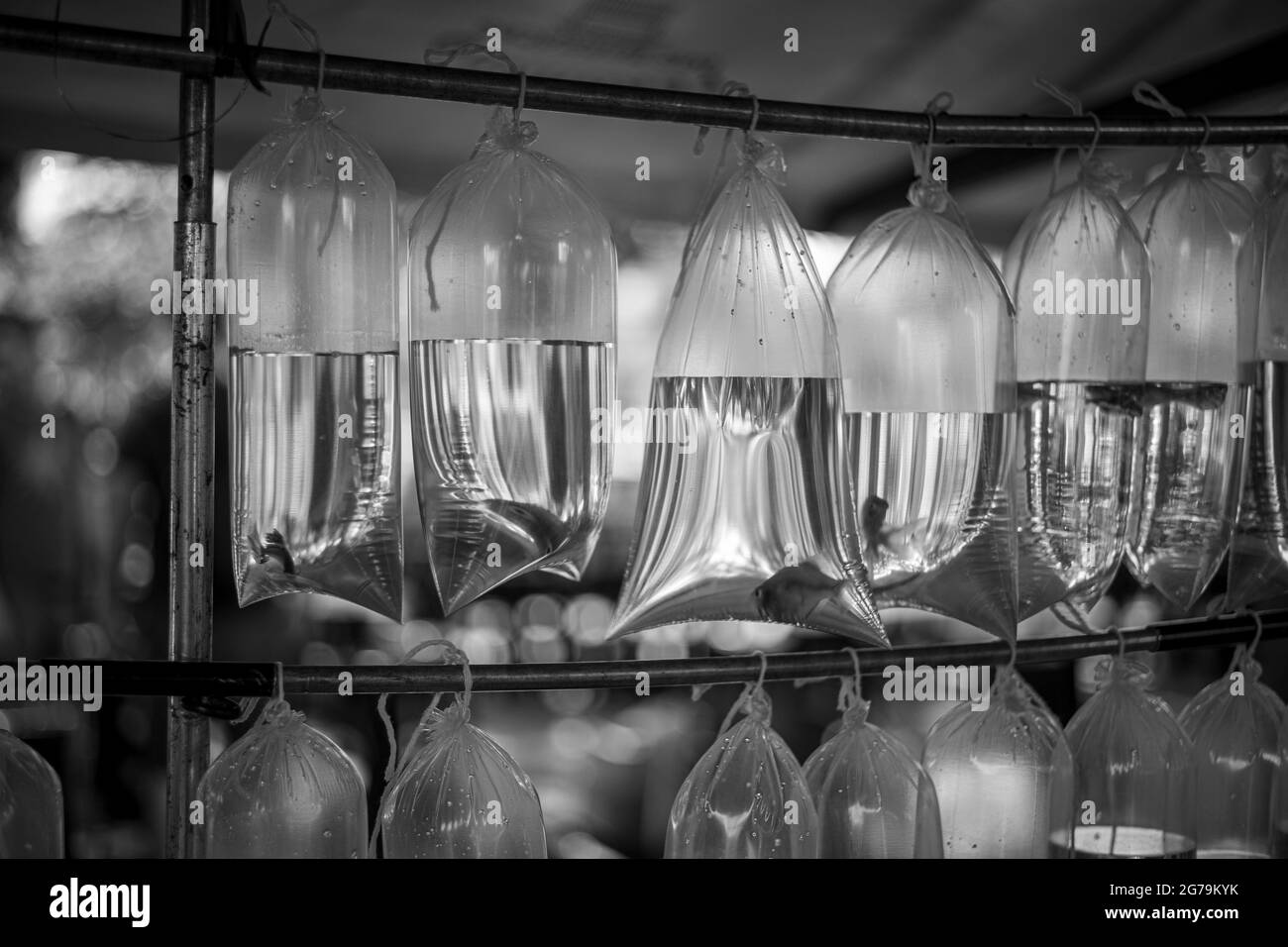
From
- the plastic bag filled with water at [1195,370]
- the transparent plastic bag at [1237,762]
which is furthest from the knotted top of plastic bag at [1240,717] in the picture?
the plastic bag filled with water at [1195,370]

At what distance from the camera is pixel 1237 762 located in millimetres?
1068

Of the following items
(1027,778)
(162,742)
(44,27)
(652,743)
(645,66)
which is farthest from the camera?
(652,743)

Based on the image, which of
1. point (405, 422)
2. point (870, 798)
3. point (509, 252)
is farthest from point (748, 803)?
point (405, 422)

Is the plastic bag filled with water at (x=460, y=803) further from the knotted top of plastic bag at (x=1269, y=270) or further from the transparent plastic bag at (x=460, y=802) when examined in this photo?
the knotted top of plastic bag at (x=1269, y=270)

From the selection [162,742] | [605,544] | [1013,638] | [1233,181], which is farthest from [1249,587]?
[162,742]

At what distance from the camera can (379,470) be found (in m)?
0.83

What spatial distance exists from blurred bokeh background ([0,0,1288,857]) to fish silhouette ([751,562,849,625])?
103cm

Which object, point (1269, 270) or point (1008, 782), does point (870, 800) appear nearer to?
point (1008, 782)

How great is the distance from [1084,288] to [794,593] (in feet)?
1.15

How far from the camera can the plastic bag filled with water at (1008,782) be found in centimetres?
100

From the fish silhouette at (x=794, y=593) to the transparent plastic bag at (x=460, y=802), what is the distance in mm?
234

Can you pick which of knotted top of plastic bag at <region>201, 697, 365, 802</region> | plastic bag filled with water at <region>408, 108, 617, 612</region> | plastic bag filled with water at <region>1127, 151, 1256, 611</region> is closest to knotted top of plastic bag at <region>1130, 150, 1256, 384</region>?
plastic bag filled with water at <region>1127, 151, 1256, 611</region>

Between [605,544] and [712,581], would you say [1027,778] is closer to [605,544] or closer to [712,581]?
[712,581]

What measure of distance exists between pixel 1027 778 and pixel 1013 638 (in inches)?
5.5
